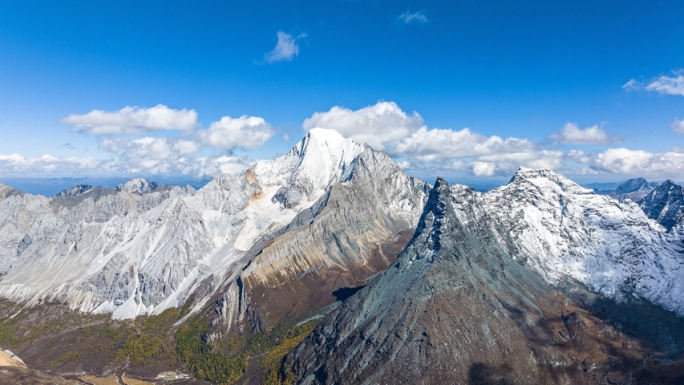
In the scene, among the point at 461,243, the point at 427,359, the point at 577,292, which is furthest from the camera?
the point at 577,292

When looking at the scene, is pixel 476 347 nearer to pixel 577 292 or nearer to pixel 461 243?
pixel 461 243

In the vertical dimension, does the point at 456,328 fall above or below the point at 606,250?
below

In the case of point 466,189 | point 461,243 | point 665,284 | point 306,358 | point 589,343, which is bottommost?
point 306,358

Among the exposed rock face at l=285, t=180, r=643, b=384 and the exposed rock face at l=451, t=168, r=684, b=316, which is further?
the exposed rock face at l=451, t=168, r=684, b=316

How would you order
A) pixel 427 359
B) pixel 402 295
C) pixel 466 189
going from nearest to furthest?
pixel 427 359 < pixel 402 295 < pixel 466 189

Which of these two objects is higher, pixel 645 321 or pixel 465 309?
pixel 465 309

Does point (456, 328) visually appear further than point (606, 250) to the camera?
No

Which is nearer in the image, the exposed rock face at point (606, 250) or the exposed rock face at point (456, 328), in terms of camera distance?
the exposed rock face at point (456, 328)

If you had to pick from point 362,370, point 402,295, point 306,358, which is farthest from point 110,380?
point 402,295
